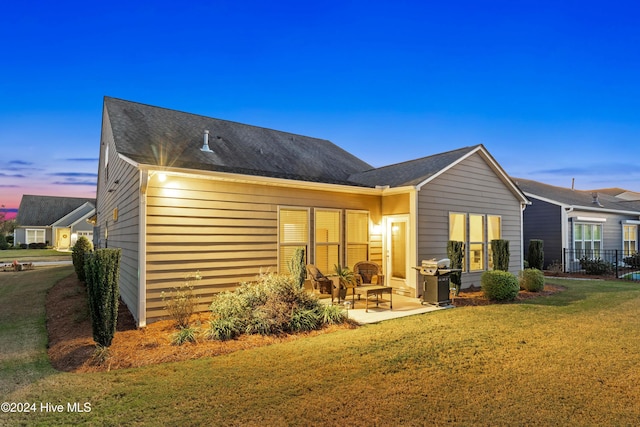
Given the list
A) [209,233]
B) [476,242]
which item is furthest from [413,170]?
[209,233]

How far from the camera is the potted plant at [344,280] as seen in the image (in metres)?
7.91

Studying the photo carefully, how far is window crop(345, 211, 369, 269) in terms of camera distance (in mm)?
9414

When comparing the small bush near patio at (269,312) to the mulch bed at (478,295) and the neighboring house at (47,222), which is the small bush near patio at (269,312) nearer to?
the mulch bed at (478,295)

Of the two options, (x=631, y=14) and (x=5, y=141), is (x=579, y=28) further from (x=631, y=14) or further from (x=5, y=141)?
(x=5, y=141)

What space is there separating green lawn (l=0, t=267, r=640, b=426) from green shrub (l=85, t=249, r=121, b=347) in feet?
2.46

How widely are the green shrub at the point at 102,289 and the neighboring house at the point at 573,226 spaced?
1841 centimetres

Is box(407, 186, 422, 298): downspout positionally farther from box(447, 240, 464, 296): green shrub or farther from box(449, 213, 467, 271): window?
box(449, 213, 467, 271): window

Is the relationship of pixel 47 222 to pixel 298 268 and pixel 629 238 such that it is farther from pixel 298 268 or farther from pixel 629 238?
pixel 629 238

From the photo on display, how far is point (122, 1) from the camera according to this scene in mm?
9859

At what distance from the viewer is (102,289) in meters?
4.80

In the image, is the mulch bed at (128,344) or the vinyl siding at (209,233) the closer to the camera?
the mulch bed at (128,344)

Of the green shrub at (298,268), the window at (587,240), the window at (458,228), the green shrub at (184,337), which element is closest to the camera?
the green shrub at (184,337)

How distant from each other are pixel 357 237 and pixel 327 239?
1021mm

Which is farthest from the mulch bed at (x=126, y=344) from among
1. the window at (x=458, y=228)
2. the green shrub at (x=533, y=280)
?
the green shrub at (x=533, y=280)
